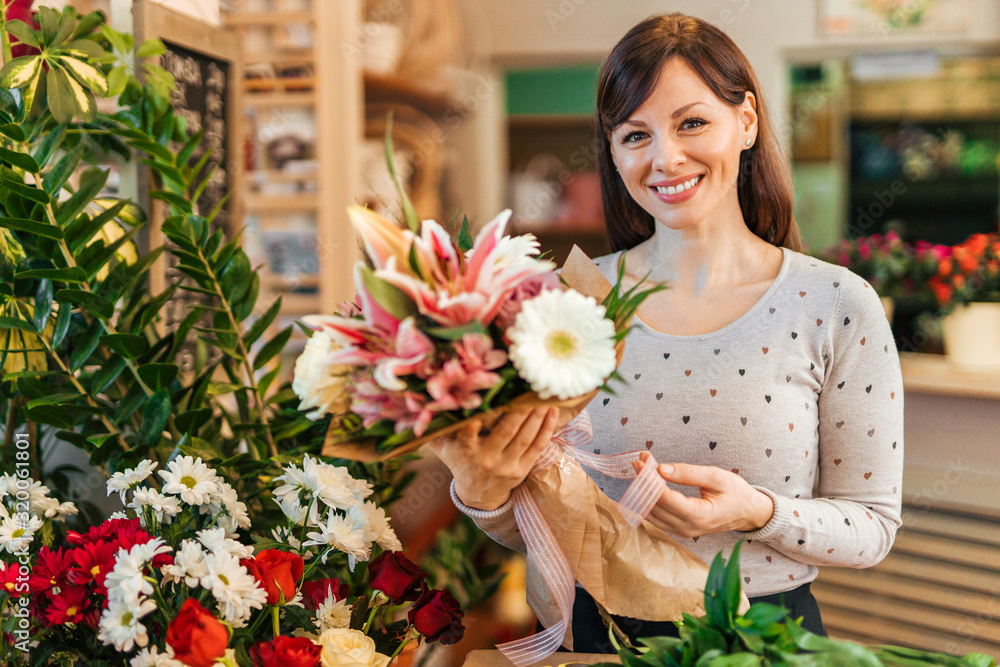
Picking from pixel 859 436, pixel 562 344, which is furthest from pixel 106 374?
pixel 859 436

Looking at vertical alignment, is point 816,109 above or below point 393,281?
above

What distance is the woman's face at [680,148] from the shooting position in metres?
1.03

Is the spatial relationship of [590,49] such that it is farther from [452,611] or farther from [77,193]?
[452,611]

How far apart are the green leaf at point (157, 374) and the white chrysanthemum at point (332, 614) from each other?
448 mm

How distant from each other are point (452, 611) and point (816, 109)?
11.9ft

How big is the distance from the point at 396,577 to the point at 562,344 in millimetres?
402

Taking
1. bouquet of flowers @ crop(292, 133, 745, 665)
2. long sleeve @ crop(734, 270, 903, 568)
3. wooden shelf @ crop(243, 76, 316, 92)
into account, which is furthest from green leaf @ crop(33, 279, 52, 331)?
wooden shelf @ crop(243, 76, 316, 92)

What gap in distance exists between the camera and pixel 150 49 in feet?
4.03

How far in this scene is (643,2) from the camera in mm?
3715

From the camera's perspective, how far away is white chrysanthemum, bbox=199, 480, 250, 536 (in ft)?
3.07

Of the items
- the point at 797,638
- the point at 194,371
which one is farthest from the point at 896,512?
the point at 194,371

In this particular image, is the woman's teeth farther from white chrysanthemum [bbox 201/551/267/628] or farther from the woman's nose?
white chrysanthemum [bbox 201/551/267/628]

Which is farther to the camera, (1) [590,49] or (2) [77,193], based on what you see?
(1) [590,49]

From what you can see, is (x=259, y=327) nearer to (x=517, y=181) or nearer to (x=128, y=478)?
(x=128, y=478)
